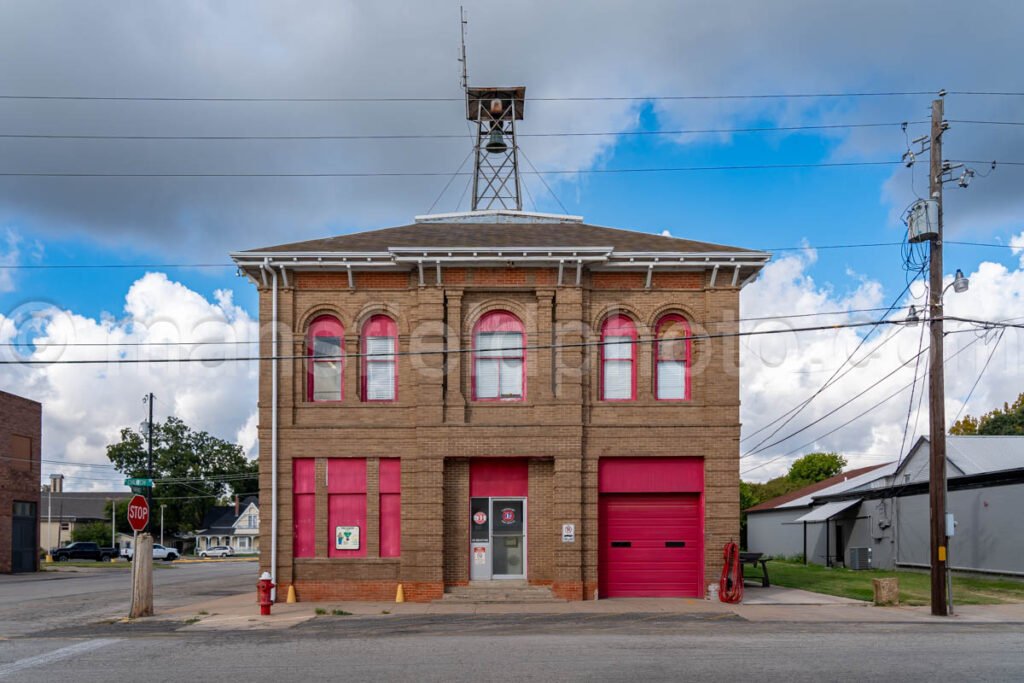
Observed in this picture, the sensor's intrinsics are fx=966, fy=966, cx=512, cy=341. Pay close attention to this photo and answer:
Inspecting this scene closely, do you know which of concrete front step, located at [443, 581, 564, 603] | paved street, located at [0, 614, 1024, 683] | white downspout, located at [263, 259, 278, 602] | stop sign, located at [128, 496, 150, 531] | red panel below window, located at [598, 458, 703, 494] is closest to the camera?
paved street, located at [0, 614, 1024, 683]

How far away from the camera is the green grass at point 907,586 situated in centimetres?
2530

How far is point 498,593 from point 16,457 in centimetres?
3574

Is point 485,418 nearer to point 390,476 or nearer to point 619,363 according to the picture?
point 390,476

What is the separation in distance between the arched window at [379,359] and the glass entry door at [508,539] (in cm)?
399

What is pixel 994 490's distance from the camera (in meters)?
31.6

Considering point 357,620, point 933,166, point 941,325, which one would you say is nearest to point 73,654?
point 357,620

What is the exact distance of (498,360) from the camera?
24812mm

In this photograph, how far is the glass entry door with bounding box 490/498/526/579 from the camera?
24.4 metres

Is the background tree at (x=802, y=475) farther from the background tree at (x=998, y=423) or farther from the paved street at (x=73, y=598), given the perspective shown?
the paved street at (x=73, y=598)

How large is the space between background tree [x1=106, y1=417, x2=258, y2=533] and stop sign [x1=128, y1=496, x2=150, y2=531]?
73.7 metres

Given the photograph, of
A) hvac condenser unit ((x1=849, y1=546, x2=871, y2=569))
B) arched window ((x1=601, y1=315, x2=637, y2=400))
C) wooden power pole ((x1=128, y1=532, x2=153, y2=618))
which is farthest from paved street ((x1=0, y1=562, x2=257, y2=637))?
hvac condenser unit ((x1=849, y1=546, x2=871, y2=569))

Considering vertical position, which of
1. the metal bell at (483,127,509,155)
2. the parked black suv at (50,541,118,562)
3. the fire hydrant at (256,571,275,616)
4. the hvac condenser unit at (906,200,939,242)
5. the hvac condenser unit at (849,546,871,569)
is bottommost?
the parked black suv at (50,541,118,562)

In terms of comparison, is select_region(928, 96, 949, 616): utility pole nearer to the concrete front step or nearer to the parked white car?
the concrete front step

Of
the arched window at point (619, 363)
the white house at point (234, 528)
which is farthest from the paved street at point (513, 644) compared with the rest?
the white house at point (234, 528)
